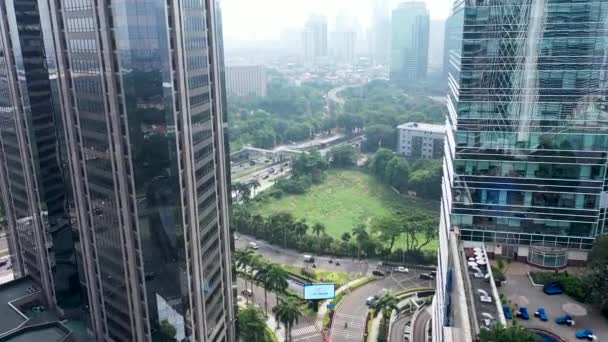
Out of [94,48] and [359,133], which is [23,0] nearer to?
[94,48]

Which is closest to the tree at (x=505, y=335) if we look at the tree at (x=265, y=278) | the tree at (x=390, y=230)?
the tree at (x=265, y=278)

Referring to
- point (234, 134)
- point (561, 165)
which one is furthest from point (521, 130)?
point (234, 134)

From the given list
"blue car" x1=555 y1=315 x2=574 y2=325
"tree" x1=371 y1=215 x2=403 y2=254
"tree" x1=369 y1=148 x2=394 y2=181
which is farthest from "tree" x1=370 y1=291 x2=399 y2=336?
"tree" x1=369 y1=148 x2=394 y2=181

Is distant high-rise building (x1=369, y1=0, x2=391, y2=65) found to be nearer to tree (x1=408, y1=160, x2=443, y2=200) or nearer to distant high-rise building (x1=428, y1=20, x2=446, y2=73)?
distant high-rise building (x1=428, y1=20, x2=446, y2=73)

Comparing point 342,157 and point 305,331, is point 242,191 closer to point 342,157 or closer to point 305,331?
point 342,157

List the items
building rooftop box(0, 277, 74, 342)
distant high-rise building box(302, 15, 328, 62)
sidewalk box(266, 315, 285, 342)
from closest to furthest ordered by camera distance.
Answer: building rooftop box(0, 277, 74, 342) < sidewalk box(266, 315, 285, 342) < distant high-rise building box(302, 15, 328, 62)

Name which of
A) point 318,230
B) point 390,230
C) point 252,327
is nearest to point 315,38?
point 318,230

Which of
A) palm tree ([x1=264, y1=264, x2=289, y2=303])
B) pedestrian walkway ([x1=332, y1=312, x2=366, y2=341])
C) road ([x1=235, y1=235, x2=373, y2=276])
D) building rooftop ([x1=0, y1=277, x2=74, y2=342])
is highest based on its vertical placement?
building rooftop ([x1=0, y1=277, x2=74, y2=342])
